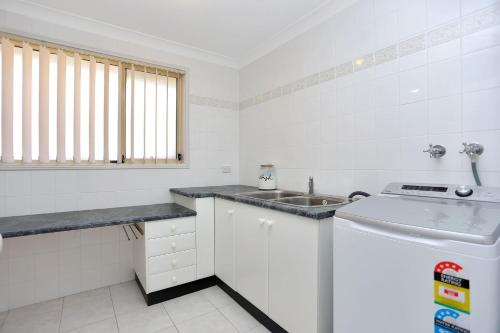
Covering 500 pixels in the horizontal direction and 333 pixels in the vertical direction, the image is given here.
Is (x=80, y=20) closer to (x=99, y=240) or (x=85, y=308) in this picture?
(x=99, y=240)

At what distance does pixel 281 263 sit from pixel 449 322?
86 cm

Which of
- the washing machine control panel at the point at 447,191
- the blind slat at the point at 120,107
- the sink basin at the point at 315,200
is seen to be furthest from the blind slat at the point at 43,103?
the washing machine control panel at the point at 447,191

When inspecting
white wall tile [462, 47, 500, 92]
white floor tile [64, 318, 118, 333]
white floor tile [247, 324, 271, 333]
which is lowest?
white floor tile [64, 318, 118, 333]

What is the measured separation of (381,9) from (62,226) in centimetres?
250

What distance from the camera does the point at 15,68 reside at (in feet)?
6.31

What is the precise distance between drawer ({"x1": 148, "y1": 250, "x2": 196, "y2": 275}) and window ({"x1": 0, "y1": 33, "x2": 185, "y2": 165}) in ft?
3.15

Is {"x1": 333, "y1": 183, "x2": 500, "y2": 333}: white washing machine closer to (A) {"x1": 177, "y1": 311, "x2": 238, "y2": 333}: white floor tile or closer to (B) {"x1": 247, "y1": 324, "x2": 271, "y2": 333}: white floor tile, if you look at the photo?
(B) {"x1": 247, "y1": 324, "x2": 271, "y2": 333}: white floor tile

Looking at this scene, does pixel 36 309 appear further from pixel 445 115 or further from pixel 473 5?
pixel 473 5

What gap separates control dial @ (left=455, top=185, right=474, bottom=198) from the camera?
3.73 feet

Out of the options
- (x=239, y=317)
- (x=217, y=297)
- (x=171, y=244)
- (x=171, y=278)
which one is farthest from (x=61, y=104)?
(x=239, y=317)

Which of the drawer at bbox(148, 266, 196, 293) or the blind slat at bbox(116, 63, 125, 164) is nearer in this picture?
the drawer at bbox(148, 266, 196, 293)

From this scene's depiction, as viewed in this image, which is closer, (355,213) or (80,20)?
(355,213)

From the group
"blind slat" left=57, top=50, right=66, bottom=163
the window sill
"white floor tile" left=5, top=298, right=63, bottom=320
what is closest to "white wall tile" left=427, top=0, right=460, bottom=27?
the window sill

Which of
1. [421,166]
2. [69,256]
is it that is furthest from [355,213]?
[69,256]
